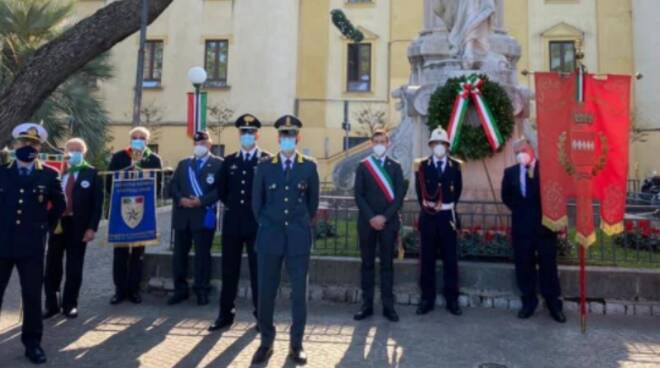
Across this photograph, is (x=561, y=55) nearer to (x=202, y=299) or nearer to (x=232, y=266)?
(x=202, y=299)

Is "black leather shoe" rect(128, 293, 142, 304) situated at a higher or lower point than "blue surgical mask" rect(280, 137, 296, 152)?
lower

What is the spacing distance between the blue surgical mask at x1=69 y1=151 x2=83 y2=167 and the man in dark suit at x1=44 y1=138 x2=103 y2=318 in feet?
0.48

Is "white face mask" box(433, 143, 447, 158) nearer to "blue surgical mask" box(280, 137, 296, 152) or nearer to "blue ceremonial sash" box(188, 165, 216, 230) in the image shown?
"blue surgical mask" box(280, 137, 296, 152)

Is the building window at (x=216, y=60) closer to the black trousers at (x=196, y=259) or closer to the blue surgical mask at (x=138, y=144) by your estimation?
the blue surgical mask at (x=138, y=144)

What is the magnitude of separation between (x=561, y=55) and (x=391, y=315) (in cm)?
2670

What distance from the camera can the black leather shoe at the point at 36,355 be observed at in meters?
4.80

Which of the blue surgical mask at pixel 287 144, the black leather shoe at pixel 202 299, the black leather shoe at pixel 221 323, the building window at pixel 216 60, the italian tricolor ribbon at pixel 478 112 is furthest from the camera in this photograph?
the building window at pixel 216 60

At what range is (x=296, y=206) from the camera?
5.17 metres

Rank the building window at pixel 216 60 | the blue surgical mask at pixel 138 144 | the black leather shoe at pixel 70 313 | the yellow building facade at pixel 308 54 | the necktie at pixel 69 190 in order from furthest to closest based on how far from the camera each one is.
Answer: the building window at pixel 216 60 < the yellow building facade at pixel 308 54 < the blue surgical mask at pixel 138 144 < the necktie at pixel 69 190 < the black leather shoe at pixel 70 313

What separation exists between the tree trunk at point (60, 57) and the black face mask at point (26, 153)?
8.41ft

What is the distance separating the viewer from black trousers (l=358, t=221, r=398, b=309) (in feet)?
20.7

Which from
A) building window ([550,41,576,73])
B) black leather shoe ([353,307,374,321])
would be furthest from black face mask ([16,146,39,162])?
building window ([550,41,576,73])

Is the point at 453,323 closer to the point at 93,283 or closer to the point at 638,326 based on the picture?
the point at 638,326

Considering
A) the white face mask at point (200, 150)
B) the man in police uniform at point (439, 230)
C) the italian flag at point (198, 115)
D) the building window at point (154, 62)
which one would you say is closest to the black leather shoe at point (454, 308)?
the man in police uniform at point (439, 230)
